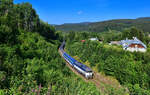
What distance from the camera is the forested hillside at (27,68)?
4.53 m

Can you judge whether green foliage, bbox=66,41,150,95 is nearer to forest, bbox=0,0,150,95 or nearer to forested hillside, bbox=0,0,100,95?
forest, bbox=0,0,150,95

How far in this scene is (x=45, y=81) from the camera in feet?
30.4

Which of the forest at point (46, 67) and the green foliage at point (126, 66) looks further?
the green foliage at point (126, 66)

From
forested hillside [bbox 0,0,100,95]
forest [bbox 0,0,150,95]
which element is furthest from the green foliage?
forested hillside [bbox 0,0,100,95]

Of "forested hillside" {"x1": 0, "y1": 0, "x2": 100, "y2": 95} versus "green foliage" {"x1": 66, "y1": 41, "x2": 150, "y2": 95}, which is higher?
"forested hillside" {"x1": 0, "y1": 0, "x2": 100, "y2": 95}

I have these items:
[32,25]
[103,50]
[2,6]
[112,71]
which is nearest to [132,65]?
[112,71]

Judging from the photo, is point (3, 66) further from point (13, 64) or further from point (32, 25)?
point (32, 25)

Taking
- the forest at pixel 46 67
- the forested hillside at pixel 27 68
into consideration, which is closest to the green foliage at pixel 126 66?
the forest at pixel 46 67

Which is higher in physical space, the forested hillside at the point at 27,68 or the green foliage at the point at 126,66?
the forested hillside at the point at 27,68

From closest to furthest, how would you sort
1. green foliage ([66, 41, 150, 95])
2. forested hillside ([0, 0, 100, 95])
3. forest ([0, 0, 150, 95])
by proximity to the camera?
forested hillside ([0, 0, 100, 95]), forest ([0, 0, 150, 95]), green foliage ([66, 41, 150, 95])

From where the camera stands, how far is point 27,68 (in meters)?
8.84

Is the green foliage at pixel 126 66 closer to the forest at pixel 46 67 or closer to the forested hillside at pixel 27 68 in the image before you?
the forest at pixel 46 67

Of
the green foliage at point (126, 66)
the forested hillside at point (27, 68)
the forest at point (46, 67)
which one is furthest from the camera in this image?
the green foliage at point (126, 66)

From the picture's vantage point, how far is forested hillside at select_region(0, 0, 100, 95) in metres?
4.53
